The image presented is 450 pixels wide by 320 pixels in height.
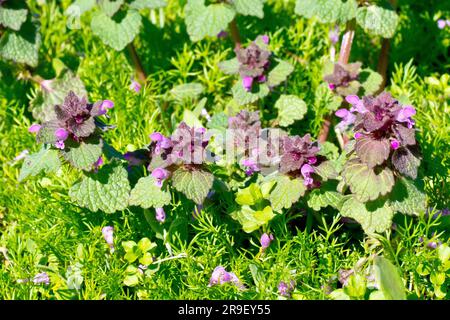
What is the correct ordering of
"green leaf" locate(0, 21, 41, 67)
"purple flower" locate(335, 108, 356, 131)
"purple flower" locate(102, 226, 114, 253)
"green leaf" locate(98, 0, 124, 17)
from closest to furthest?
"purple flower" locate(102, 226, 114, 253)
"purple flower" locate(335, 108, 356, 131)
"green leaf" locate(98, 0, 124, 17)
"green leaf" locate(0, 21, 41, 67)

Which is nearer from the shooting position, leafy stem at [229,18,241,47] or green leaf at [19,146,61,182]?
green leaf at [19,146,61,182]

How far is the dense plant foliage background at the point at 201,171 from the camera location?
2773 mm

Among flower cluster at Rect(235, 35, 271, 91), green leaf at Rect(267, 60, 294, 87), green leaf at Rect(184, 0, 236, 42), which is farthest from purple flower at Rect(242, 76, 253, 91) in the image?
green leaf at Rect(184, 0, 236, 42)

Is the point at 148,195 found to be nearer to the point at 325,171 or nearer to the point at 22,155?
the point at 325,171

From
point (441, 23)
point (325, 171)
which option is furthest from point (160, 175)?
point (441, 23)

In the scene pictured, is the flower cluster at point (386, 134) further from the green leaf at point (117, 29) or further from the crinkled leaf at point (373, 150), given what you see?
the green leaf at point (117, 29)

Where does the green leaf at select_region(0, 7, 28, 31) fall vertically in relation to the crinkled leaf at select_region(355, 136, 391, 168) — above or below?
above

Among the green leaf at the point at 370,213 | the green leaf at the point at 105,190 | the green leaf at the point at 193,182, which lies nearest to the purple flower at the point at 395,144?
the green leaf at the point at 370,213

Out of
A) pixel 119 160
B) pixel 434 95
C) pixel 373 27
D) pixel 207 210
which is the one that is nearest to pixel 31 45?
pixel 119 160

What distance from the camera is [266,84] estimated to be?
3.51m

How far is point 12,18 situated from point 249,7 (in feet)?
4.09

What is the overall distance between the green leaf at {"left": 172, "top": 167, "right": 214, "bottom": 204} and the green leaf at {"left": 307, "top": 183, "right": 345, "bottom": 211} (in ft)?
1.38

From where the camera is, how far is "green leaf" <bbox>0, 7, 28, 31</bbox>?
363 cm

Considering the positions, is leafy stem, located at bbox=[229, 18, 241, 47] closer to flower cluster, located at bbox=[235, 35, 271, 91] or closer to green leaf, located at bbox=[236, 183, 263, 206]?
flower cluster, located at bbox=[235, 35, 271, 91]
